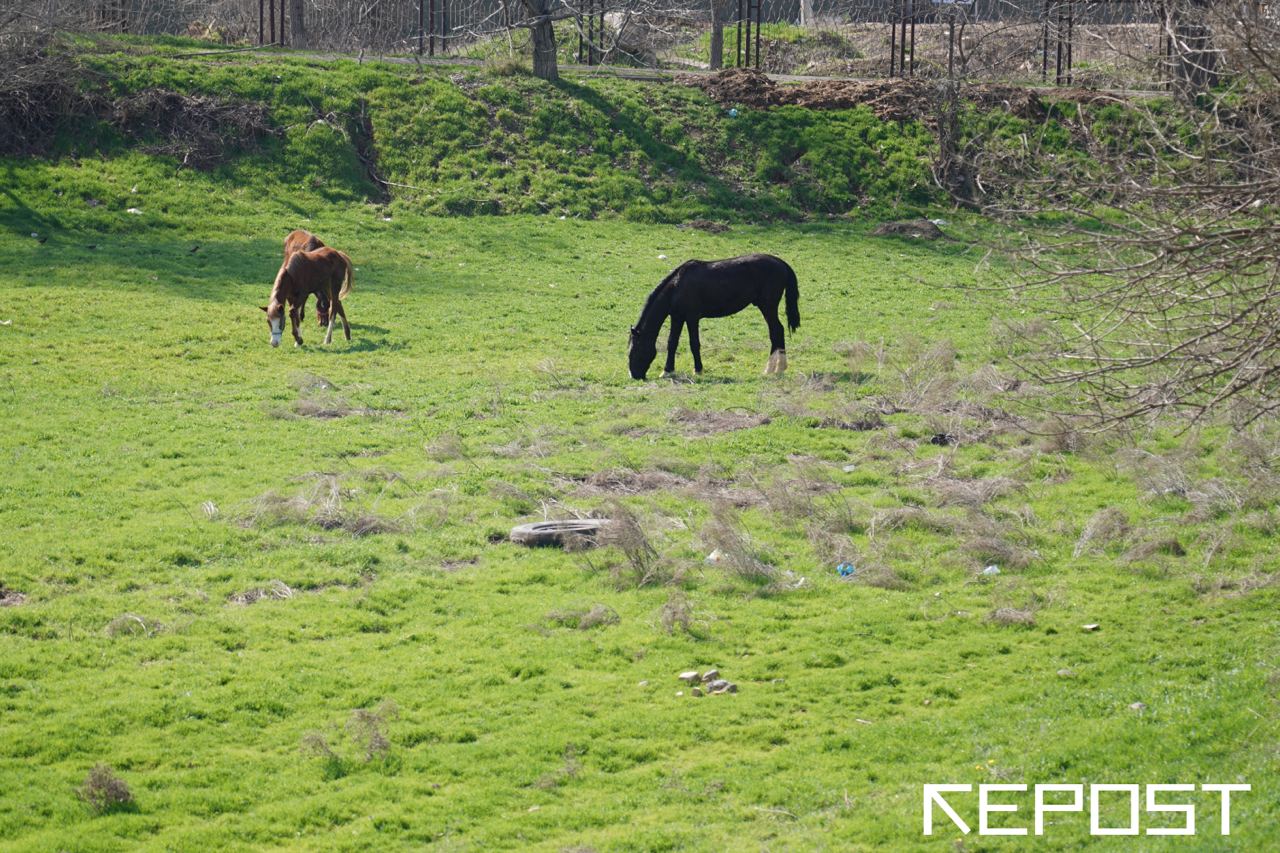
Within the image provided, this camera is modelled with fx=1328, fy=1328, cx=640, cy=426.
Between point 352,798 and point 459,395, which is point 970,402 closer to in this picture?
point 459,395

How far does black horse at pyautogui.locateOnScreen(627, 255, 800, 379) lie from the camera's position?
19.8 meters

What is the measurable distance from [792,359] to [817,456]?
520 cm

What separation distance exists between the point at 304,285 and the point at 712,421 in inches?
316

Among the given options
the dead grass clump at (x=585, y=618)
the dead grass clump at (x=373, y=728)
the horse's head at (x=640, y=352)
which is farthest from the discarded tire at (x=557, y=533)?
the horse's head at (x=640, y=352)

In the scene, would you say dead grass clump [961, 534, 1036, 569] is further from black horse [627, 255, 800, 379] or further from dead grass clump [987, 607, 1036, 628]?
black horse [627, 255, 800, 379]

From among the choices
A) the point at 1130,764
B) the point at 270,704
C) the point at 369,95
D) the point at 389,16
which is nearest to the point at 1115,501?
the point at 1130,764

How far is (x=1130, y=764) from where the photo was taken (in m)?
8.19

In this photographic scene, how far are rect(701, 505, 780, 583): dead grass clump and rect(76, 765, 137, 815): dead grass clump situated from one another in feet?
18.5

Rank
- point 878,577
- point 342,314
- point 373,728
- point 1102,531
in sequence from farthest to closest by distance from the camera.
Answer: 1. point 342,314
2. point 1102,531
3. point 878,577
4. point 373,728

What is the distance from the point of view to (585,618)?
36.4 ft

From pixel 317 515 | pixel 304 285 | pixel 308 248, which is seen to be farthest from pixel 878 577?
pixel 308 248

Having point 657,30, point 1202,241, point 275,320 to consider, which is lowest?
point 275,320

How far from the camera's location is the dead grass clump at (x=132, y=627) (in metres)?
10.7

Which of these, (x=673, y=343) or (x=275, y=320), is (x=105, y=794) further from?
(x=275, y=320)
